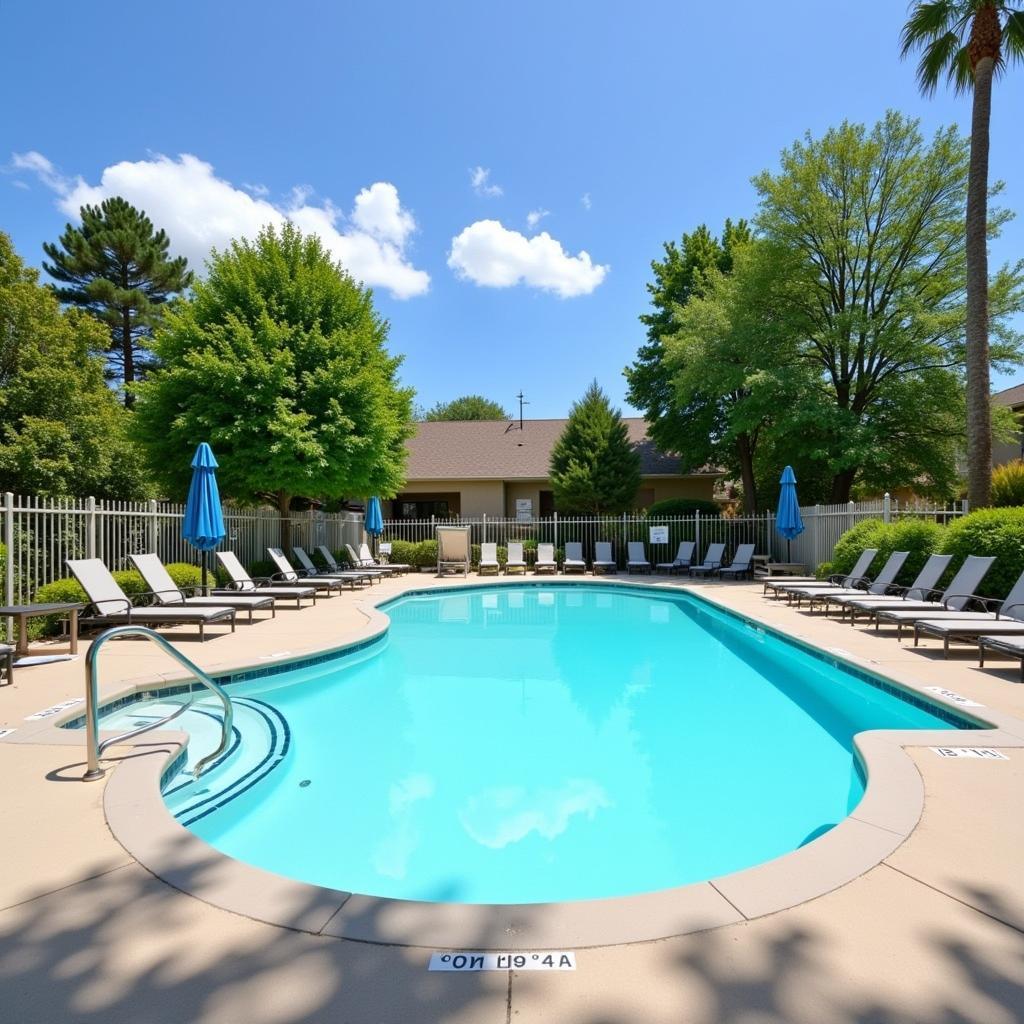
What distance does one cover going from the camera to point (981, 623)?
25.0 ft

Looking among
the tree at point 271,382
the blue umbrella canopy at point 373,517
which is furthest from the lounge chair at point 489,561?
the tree at point 271,382

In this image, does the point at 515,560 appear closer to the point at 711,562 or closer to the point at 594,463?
the point at 594,463

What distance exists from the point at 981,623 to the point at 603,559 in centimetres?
1473

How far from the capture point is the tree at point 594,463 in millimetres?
23891

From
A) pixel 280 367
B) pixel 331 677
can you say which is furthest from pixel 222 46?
pixel 331 677

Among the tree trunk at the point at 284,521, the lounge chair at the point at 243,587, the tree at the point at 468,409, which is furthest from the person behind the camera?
the tree at the point at 468,409

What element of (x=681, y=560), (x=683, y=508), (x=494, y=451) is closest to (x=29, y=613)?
(x=681, y=560)

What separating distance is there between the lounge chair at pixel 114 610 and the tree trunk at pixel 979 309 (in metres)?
13.8

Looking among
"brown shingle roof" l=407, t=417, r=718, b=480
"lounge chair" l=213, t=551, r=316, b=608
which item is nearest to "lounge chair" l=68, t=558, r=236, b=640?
"lounge chair" l=213, t=551, r=316, b=608

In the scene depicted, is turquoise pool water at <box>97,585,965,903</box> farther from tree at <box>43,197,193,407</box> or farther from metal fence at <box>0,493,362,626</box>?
tree at <box>43,197,193,407</box>

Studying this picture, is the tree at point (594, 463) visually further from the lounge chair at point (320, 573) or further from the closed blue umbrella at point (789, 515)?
the lounge chair at point (320, 573)

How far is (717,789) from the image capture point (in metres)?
4.83

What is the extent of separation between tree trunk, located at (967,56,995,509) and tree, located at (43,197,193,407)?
93.1ft

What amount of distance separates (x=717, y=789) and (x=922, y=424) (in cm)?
1951
